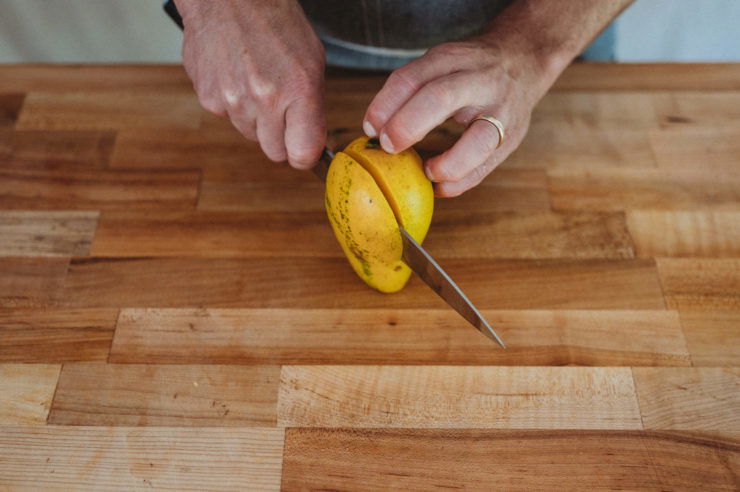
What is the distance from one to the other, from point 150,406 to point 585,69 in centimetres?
127

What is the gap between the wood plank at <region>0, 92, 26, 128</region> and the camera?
1467mm

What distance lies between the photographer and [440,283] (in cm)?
105

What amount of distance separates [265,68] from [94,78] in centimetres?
69

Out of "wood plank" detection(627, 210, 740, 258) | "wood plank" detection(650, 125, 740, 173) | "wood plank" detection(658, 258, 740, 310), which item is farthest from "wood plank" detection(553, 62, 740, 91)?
"wood plank" detection(658, 258, 740, 310)

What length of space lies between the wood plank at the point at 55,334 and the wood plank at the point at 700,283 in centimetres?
108

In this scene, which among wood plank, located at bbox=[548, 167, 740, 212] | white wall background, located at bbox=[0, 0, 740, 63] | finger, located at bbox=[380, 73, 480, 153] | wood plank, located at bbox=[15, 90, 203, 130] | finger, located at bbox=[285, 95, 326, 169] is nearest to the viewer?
finger, located at bbox=[380, 73, 480, 153]

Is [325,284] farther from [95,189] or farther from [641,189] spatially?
[641,189]

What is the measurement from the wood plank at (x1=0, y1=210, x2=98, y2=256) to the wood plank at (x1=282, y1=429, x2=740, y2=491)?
0.63 metres

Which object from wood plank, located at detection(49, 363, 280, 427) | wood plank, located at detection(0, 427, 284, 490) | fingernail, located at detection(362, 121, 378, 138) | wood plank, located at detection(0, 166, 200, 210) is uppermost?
fingernail, located at detection(362, 121, 378, 138)

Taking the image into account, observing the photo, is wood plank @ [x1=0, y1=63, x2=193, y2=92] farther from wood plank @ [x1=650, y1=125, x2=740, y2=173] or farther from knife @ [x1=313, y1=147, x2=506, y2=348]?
wood plank @ [x1=650, y1=125, x2=740, y2=173]

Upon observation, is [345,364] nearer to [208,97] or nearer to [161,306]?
[161,306]

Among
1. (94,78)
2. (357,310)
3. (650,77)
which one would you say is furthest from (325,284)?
(650,77)

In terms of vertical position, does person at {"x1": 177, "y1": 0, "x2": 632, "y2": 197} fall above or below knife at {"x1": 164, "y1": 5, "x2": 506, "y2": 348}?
above

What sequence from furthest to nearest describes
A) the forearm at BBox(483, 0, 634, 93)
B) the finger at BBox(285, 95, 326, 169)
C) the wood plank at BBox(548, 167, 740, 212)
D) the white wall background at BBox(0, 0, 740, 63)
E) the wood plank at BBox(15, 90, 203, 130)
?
the white wall background at BBox(0, 0, 740, 63) → the wood plank at BBox(15, 90, 203, 130) → the wood plank at BBox(548, 167, 740, 212) → the forearm at BBox(483, 0, 634, 93) → the finger at BBox(285, 95, 326, 169)
